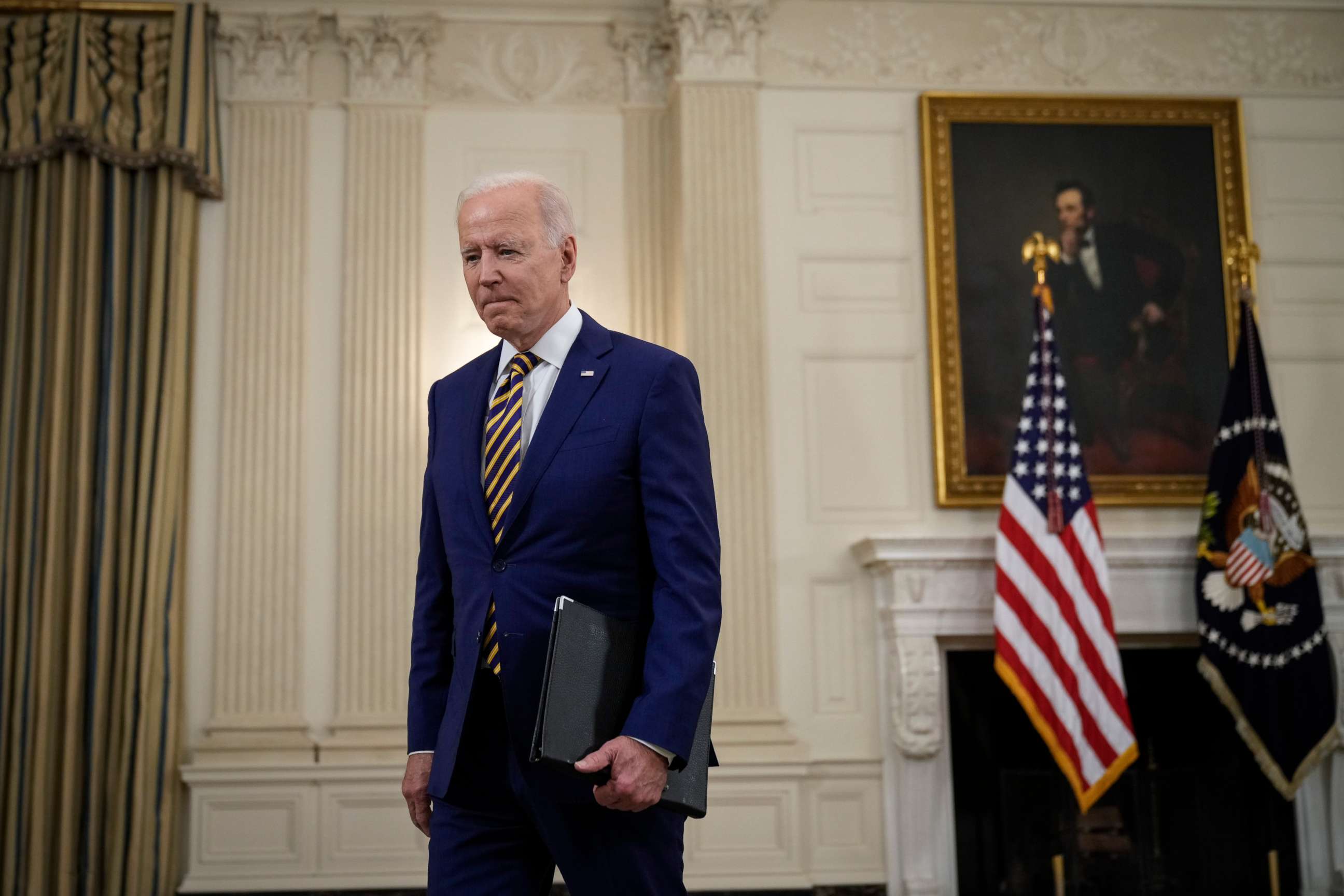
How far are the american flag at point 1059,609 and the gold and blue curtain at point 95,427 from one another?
3673 millimetres

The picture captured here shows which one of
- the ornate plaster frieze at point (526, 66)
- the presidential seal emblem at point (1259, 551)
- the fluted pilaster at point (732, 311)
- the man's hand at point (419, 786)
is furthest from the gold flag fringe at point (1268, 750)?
the man's hand at point (419, 786)

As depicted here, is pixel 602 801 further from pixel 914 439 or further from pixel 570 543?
pixel 914 439

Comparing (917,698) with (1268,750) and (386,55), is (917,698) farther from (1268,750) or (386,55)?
(386,55)

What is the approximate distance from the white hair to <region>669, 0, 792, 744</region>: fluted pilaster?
386cm

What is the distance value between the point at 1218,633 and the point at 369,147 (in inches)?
177

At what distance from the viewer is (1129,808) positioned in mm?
6203

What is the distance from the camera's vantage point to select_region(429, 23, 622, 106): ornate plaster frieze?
6844 millimetres

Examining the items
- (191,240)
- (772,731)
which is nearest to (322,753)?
(772,731)

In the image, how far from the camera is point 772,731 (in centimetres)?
612

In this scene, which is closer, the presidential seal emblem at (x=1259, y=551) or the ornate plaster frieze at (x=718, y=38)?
the presidential seal emblem at (x=1259, y=551)

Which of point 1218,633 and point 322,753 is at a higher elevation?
point 1218,633

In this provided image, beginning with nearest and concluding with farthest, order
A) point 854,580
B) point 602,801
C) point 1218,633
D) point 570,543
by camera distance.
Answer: point 602,801, point 570,543, point 1218,633, point 854,580

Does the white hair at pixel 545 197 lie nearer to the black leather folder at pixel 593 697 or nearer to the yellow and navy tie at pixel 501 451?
the yellow and navy tie at pixel 501 451

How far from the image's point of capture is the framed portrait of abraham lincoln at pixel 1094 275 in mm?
6488
